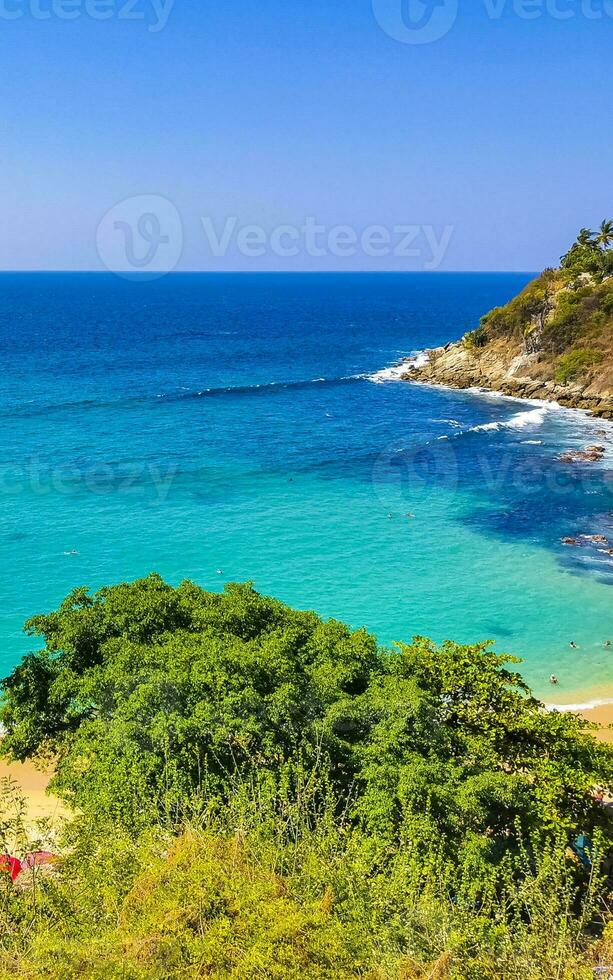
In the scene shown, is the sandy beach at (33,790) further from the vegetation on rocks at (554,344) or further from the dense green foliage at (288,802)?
the vegetation on rocks at (554,344)

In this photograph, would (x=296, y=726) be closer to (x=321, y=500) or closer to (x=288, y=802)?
(x=288, y=802)

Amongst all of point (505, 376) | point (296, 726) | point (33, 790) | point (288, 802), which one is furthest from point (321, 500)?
point (505, 376)

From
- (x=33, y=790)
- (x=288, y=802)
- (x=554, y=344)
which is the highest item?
(x=554, y=344)

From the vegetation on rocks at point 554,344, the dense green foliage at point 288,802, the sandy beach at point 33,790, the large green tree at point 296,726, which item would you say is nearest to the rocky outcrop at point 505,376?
the vegetation on rocks at point 554,344

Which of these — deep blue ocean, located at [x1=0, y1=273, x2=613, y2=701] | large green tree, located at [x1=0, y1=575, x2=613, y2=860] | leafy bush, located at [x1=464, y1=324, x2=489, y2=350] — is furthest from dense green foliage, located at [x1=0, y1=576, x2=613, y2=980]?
leafy bush, located at [x1=464, y1=324, x2=489, y2=350]

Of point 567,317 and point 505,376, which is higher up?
point 567,317

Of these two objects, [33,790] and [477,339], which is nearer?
[33,790]
